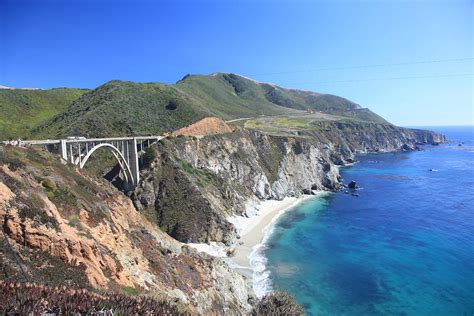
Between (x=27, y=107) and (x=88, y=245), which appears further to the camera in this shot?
(x=27, y=107)

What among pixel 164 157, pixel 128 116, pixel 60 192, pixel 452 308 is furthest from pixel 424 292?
pixel 128 116

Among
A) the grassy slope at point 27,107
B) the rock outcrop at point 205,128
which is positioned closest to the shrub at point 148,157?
the rock outcrop at point 205,128

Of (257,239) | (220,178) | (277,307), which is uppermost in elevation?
(220,178)

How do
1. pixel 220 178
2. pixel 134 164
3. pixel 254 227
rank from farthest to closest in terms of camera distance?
pixel 220 178, pixel 254 227, pixel 134 164

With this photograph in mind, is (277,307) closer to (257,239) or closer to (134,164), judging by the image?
(257,239)

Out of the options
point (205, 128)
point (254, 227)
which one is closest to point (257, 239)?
point (254, 227)

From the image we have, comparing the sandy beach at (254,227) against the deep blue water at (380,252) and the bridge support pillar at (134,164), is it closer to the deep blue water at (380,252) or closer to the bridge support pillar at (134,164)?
the deep blue water at (380,252)

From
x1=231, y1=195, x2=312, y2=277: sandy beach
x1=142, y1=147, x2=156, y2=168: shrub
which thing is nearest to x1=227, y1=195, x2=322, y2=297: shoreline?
x1=231, y1=195, x2=312, y2=277: sandy beach
